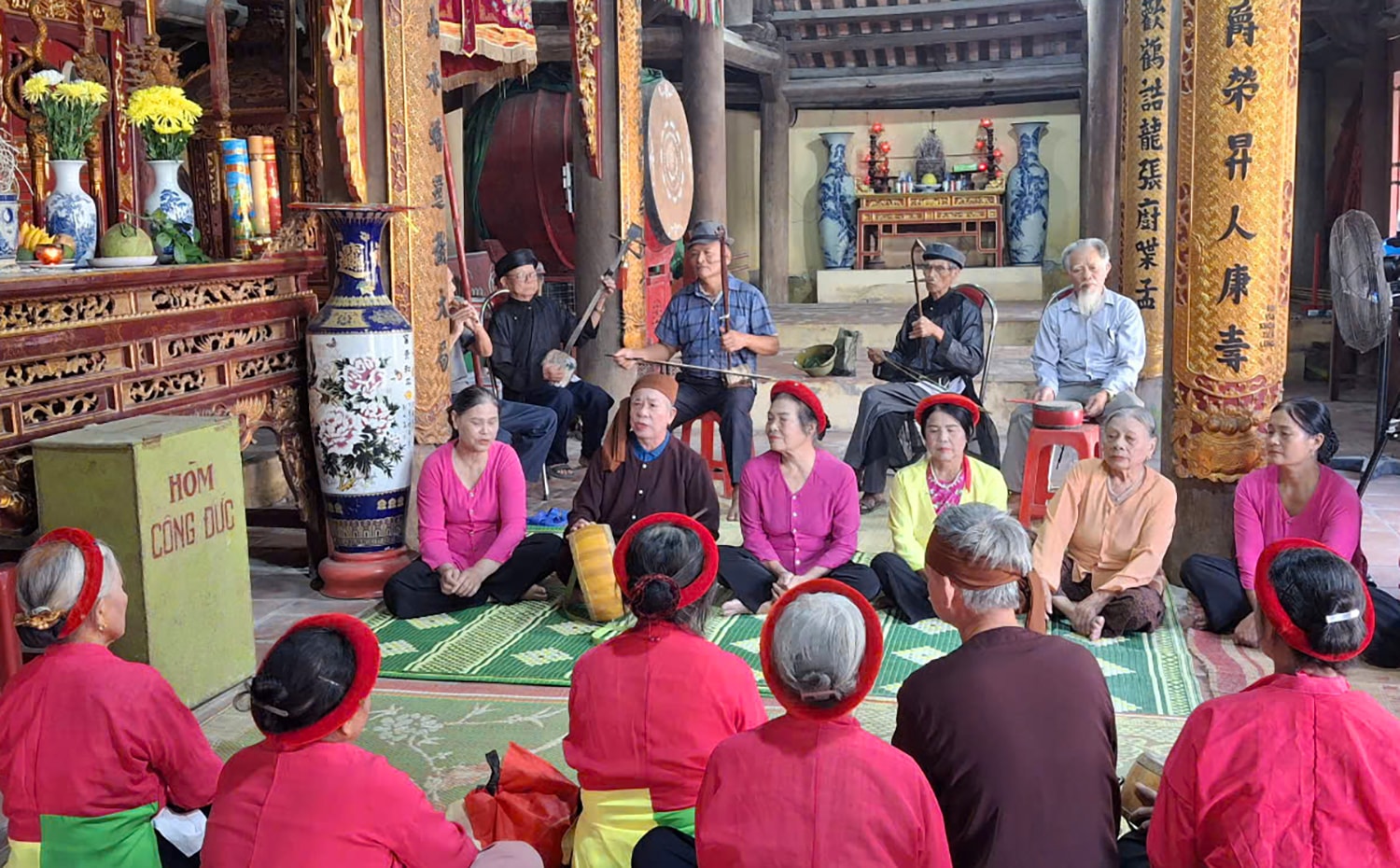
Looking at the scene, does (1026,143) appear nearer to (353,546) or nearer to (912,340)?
(912,340)

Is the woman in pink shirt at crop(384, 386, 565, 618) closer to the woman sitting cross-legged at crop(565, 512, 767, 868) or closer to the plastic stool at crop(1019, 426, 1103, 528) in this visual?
the plastic stool at crop(1019, 426, 1103, 528)

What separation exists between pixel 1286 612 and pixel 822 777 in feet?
2.29

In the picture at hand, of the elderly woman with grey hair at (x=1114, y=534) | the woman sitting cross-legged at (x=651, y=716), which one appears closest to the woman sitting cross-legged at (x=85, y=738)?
the woman sitting cross-legged at (x=651, y=716)

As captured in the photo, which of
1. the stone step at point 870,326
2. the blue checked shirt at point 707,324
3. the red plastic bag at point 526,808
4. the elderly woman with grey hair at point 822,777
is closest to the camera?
the elderly woman with grey hair at point 822,777

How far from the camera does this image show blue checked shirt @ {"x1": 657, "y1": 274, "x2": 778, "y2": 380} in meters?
5.91

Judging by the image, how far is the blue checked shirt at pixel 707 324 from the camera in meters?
5.91

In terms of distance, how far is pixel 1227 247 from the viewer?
451cm

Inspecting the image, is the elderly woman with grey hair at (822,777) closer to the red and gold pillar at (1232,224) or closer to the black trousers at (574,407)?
the red and gold pillar at (1232,224)

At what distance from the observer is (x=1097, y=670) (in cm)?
215

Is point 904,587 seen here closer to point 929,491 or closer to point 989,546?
point 929,491

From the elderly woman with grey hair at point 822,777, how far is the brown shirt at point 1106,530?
2442mm

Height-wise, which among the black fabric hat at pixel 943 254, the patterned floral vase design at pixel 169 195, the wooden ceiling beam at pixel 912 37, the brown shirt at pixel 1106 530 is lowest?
the brown shirt at pixel 1106 530

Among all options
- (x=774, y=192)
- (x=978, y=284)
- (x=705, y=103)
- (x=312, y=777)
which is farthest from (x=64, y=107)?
(x=978, y=284)

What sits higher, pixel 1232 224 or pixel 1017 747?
pixel 1232 224
